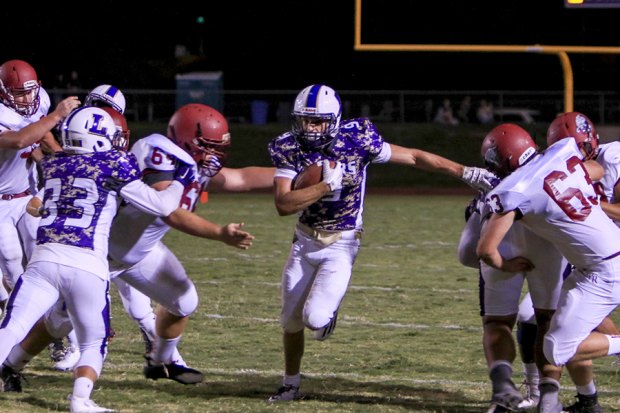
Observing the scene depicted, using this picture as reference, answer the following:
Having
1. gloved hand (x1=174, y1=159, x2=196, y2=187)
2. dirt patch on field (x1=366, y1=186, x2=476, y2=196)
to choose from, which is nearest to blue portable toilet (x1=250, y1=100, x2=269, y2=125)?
dirt patch on field (x1=366, y1=186, x2=476, y2=196)

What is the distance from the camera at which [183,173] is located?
18.2 feet

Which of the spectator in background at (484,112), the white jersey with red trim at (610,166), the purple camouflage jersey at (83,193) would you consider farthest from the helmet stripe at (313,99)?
the spectator in background at (484,112)

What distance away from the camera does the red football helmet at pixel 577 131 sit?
5.73 metres

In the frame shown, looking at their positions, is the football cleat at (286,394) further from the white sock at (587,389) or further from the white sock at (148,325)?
the white sock at (587,389)

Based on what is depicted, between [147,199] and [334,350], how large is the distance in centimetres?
224

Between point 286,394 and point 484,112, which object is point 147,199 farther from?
point 484,112

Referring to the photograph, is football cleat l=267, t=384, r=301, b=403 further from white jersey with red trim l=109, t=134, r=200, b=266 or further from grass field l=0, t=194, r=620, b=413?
white jersey with red trim l=109, t=134, r=200, b=266

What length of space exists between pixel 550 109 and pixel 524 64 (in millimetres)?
6515

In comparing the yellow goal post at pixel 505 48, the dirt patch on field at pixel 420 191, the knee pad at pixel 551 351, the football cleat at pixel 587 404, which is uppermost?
the yellow goal post at pixel 505 48

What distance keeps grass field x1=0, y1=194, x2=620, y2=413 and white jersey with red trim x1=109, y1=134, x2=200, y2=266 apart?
696 millimetres

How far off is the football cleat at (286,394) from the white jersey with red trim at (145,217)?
923 mm

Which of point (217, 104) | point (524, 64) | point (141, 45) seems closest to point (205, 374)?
point (217, 104)

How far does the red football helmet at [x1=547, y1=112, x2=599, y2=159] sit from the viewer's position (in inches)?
226

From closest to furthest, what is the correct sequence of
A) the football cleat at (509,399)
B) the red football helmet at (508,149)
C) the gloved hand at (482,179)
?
the football cleat at (509,399) < the red football helmet at (508,149) < the gloved hand at (482,179)
